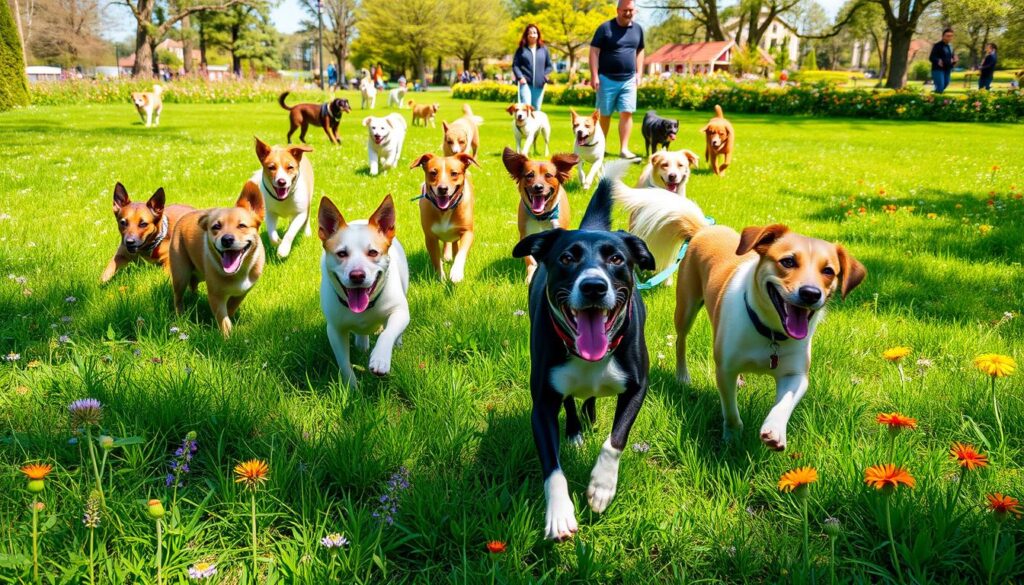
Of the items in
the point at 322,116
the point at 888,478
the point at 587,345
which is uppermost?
the point at 322,116

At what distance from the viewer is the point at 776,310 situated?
262cm

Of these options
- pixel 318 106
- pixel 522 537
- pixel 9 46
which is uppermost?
pixel 9 46

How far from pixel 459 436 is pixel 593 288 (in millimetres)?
991

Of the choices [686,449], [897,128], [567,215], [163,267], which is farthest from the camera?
[897,128]

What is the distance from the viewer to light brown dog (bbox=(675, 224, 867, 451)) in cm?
252

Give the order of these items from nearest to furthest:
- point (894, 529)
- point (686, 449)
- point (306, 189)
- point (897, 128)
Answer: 1. point (894, 529)
2. point (686, 449)
3. point (306, 189)
4. point (897, 128)

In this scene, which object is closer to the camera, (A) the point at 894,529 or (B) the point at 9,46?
(A) the point at 894,529

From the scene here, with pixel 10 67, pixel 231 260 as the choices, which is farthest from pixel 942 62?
pixel 10 67

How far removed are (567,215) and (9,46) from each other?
78.0 feet

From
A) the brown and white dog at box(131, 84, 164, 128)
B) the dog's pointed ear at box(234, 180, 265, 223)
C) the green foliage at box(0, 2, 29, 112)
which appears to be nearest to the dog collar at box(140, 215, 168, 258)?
the dog's pointed ear at box(234, 180, 265, 223)

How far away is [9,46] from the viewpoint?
20.2 m

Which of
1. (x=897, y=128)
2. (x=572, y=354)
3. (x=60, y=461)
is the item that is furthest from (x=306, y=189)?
(x=897, y=128)

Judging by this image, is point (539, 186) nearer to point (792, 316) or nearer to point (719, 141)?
point (792, 316)

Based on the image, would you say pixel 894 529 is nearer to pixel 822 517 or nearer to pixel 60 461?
pixel 822 517
